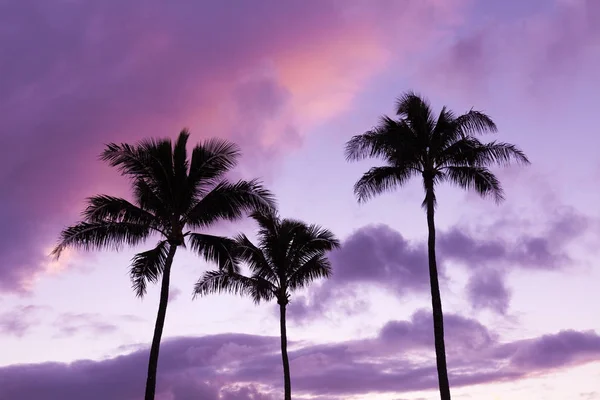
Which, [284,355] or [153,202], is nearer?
[153,202]

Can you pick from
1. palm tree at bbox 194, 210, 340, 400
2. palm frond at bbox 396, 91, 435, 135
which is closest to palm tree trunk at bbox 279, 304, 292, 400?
palm tree at bbox 194, 210, 340, 400

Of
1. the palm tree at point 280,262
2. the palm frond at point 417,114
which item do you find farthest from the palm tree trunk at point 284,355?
the palm frond at point 417,114

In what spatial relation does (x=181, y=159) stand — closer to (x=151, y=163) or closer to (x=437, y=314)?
(x=151, y=163)

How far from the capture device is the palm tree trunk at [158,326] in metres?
26.9

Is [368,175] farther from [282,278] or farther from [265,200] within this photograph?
[282,278]

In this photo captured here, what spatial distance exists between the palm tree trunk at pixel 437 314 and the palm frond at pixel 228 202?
7.18 meters

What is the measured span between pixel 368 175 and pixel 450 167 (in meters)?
3.81

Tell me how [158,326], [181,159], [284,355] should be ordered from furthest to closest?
[284,355], [181,159], [158,326]

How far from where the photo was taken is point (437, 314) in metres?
29.1

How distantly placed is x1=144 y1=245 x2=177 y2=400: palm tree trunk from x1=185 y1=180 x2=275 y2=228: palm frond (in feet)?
6.17

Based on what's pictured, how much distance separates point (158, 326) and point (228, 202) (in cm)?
610

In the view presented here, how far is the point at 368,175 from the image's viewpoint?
32.8 meters

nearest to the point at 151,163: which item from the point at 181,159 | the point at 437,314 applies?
the point at 181,159

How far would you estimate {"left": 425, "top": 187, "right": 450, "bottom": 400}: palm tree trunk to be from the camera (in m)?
28.0
